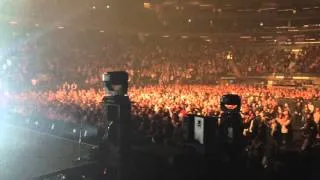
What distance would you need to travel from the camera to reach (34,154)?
13219mm

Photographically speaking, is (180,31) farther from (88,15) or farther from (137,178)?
(137,178)

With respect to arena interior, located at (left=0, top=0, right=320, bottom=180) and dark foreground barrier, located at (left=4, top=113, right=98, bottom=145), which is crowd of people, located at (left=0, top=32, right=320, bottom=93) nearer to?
arena interior, located at (left=0, top=0, right=320, bottom=180)

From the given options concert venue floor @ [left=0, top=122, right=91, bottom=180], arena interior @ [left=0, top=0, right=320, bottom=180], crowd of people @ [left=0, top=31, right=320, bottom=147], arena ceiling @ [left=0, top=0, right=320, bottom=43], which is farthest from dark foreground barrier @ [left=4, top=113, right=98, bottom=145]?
arena ceiling @ [left=0, top=0, right=320, bottom=43]

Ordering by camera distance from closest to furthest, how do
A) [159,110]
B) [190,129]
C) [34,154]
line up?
→ [190,129] < [34,154] < [159,110]

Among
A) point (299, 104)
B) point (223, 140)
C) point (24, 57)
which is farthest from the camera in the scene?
point (24, 57)

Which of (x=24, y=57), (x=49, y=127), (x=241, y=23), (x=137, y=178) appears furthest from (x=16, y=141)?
(x=241, y=23)

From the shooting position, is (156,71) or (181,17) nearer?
(156,71)

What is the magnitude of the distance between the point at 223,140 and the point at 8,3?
34731 millimetres

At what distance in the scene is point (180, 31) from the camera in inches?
1836

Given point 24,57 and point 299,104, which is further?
point 24,57

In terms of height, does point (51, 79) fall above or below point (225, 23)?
below

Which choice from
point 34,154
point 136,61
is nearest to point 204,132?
point 34,154

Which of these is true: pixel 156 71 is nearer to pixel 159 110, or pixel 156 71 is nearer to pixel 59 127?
pixel 159 110

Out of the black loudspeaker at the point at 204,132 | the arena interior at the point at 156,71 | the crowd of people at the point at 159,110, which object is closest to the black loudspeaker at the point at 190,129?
the black loudspeaker at the point at 204,132
